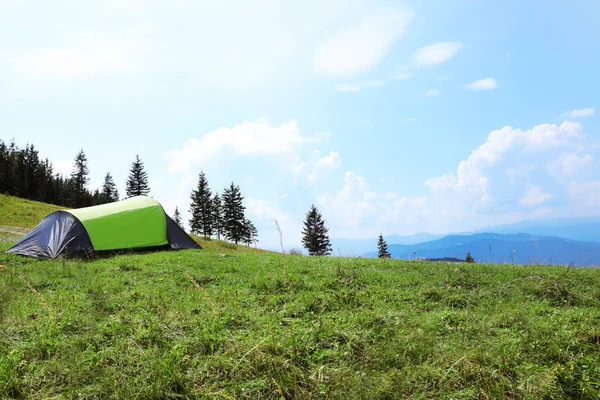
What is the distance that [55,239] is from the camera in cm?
1530

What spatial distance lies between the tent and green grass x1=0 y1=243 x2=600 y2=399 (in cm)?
678

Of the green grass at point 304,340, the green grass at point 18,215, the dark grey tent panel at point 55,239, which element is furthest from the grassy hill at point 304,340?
the green grass at point 18,215

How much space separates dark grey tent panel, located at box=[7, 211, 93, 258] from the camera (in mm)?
14828

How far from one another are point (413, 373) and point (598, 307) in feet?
18.2

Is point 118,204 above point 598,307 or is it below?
above

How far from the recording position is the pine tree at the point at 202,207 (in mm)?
66312

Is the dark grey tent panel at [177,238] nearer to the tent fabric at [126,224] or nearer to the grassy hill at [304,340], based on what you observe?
the tent fabric at [126,224]

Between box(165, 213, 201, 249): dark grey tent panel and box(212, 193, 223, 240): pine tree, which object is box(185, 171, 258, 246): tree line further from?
box(165, 213, 201, 249): dark grey tent panel

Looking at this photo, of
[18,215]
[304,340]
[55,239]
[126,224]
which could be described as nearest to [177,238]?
[126,224]

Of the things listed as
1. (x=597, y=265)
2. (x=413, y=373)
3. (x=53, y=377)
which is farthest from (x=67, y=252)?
(x=597, y=265)

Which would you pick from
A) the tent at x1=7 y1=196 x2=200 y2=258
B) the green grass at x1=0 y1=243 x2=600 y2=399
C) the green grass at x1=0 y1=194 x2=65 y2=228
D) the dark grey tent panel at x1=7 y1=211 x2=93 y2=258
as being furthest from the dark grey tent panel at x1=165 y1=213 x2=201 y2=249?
the green grass at x1=0 y1=194 x2=65 y2=228

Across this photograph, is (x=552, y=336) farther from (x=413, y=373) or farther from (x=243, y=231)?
(x=243, y=231)

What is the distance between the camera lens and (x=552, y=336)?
5473 mm

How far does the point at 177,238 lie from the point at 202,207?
49.3 metres
